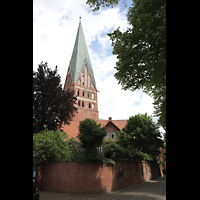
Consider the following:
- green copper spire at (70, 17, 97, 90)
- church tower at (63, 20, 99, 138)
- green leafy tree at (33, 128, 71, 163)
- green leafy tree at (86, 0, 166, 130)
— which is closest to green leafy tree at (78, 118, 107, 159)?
green leafy tree at (33, 128, 71, 163)

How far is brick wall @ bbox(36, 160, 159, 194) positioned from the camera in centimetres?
1301

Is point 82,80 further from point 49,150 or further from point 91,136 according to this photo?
point 91,136

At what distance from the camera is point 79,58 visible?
52875 millimetres

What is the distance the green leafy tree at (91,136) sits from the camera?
45.0 feet

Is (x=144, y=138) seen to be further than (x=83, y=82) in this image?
No

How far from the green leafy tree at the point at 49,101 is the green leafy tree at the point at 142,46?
986 centimetres

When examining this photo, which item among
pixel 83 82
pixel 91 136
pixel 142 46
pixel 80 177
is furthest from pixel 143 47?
pixel 83 82

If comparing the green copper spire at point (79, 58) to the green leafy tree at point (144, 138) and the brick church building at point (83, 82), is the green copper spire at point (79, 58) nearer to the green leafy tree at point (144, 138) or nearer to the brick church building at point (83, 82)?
the brick church building at point (83, 82)

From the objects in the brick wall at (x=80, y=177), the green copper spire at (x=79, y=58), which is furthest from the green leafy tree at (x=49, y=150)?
the green copper spire at (x=79, y=58)

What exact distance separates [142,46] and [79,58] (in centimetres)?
4506
